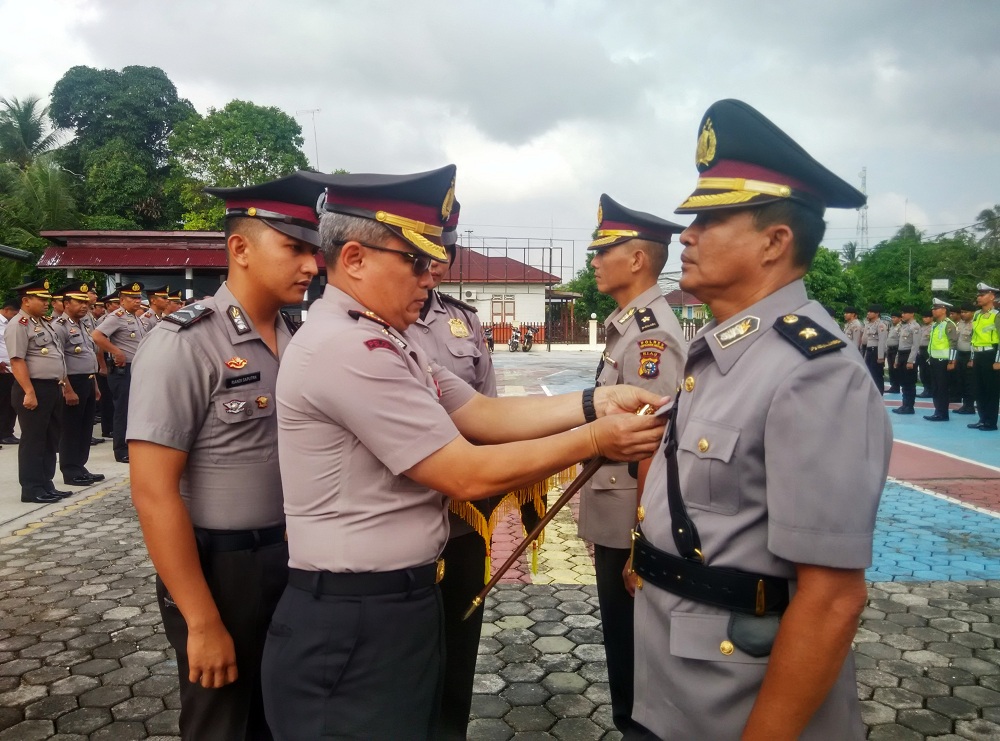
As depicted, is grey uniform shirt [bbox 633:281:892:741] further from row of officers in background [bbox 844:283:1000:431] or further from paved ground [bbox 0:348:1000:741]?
row of officers in background [bbox 844:283:1000:431]

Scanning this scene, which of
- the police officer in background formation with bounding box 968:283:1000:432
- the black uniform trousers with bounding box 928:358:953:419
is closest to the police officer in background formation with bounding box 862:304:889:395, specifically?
the black uniform trousers with bounding box 928:358:953:419

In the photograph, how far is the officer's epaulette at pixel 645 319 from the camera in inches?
119

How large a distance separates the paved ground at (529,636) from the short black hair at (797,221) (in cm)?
246

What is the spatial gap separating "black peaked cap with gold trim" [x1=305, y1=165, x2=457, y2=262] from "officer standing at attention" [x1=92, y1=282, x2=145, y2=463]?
9.15 metres

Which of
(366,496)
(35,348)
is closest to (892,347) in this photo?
(35,348)

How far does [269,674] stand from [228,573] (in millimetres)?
543

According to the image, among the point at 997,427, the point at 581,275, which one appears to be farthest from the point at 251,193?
the point at 581,275

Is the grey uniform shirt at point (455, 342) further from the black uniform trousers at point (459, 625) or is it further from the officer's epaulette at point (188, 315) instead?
the officer's epaulette at point (188, 315)

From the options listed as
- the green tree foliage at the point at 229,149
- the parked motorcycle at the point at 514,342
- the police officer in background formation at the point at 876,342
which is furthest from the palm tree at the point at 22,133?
the police officer in background formation at the point at 876,342

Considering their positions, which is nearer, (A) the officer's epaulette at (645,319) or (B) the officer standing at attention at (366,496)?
(B) the officer standing at attention at (366,496)

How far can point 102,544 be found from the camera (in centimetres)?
625

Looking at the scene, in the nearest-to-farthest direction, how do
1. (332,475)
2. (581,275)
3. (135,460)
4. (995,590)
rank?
(332,475), (135,460), (995,590), (581,275)

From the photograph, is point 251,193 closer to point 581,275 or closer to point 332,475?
point 332,475

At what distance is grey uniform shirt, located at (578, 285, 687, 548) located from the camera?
2.92 m
